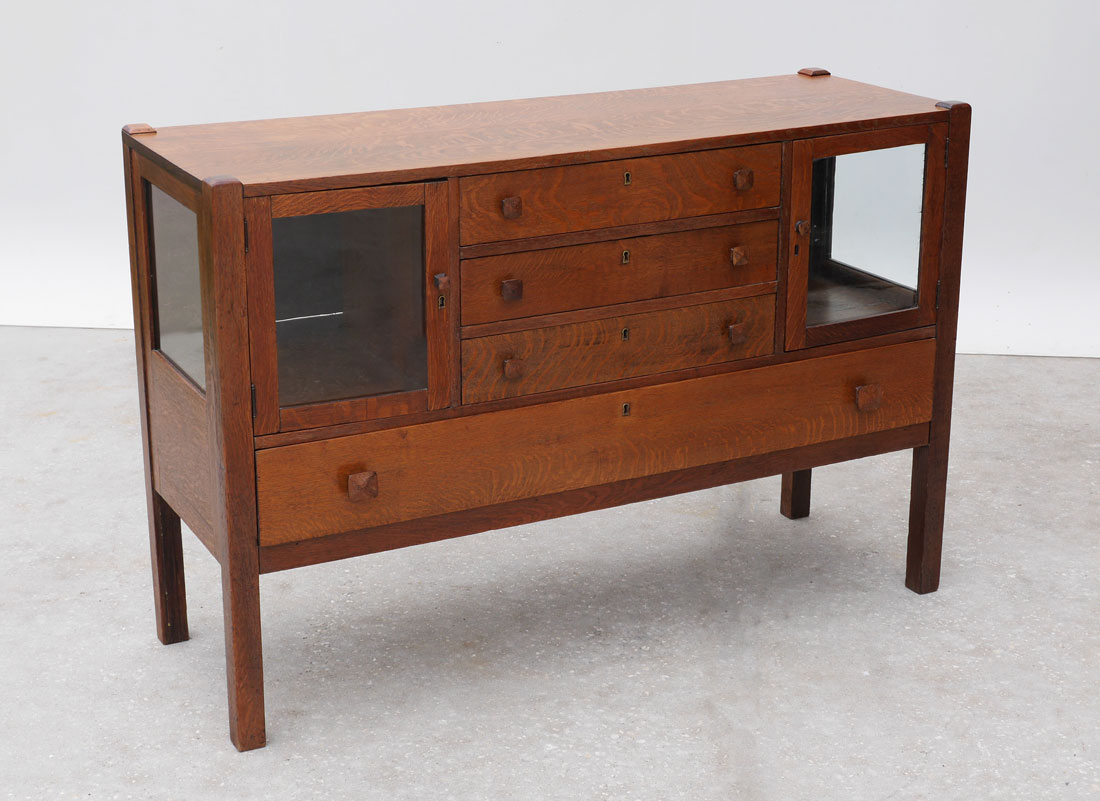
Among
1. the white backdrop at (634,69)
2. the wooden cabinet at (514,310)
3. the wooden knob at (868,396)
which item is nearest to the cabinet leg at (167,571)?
the wooden cabinet at (514,310)

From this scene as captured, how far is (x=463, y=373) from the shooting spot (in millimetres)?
2826

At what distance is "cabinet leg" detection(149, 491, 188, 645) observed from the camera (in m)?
3.17

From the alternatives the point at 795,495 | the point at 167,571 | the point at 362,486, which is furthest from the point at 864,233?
the point at 167,571

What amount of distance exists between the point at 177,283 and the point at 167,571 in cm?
68

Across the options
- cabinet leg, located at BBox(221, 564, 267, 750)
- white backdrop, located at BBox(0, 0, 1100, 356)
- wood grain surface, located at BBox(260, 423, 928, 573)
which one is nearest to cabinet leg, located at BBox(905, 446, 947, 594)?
wood grain surface, located at BBox(260, 423, 928, 573)

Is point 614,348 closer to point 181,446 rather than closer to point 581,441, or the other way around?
point 581,441

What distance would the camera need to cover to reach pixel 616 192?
2.88m

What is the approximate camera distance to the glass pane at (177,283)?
9.00ft

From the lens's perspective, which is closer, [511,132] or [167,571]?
[511,132]

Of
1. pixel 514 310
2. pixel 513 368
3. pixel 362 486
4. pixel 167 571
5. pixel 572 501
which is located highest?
pixel 514 310

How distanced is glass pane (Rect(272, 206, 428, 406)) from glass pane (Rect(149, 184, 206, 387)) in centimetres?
16

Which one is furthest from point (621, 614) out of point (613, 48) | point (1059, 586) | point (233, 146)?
point (613, 48)

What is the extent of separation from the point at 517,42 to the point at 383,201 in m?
2.74

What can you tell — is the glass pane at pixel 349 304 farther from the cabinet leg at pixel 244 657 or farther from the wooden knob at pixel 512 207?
the cabinet leg at pixel 244 657
